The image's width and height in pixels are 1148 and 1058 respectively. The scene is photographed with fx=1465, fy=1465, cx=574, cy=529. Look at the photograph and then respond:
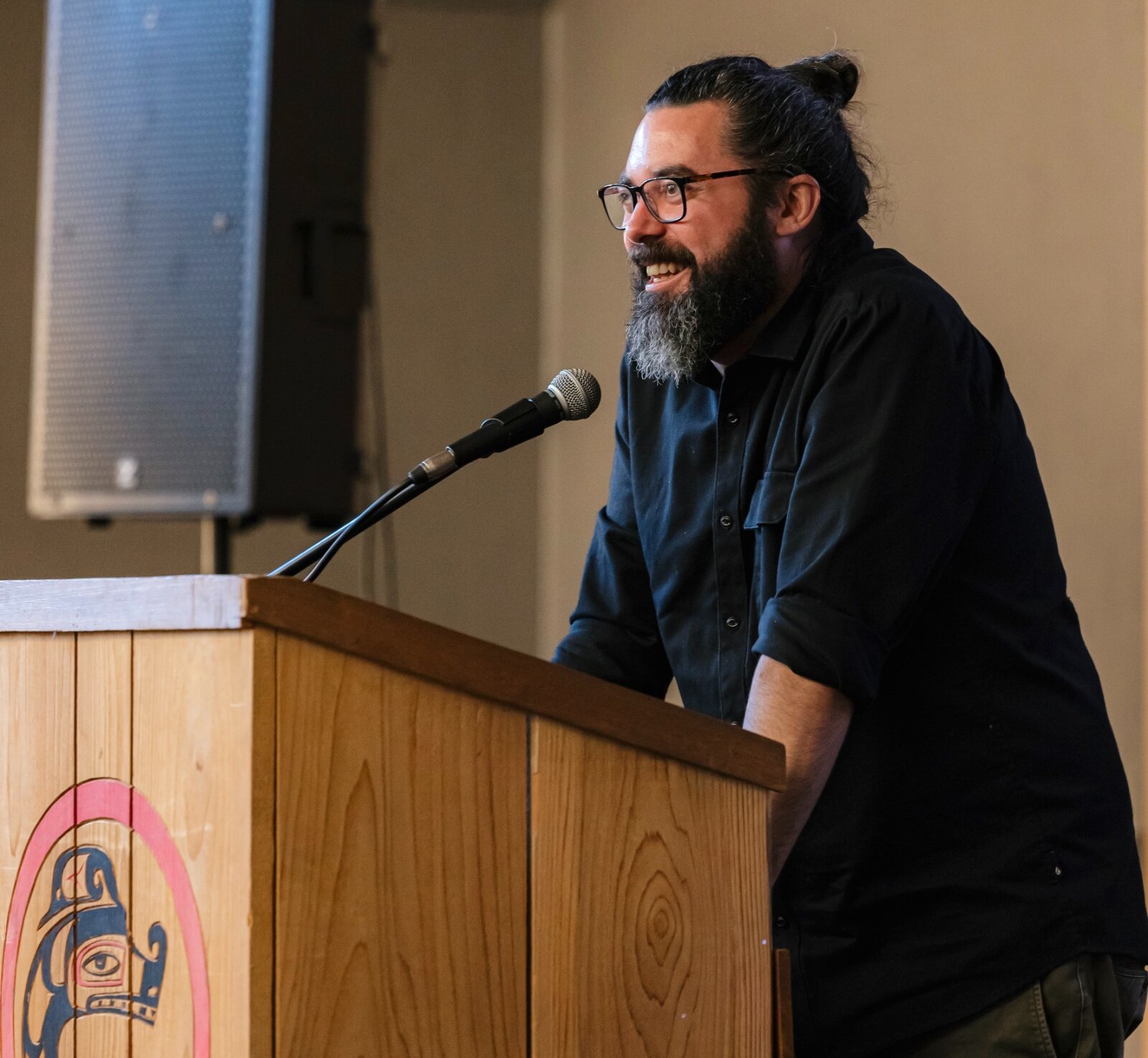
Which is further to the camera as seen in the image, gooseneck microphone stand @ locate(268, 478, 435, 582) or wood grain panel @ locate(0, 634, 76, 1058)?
gooseneck microphone stand @ locate(268, 478, 435, 582)

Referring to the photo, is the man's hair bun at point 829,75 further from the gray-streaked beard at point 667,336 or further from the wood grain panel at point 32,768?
the wood grain panel at point 32,768

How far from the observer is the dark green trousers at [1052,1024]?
4.21 ft

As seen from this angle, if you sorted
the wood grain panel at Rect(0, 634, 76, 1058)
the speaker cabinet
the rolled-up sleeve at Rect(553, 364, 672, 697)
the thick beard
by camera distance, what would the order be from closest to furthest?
the wood grain panel at Rect(0, 634, 76, 1058), the thick beard, the rolled-up sleeve at Rect(553, 364, 672, 697), the speaker cabinet

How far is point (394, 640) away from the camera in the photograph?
3.00 feet

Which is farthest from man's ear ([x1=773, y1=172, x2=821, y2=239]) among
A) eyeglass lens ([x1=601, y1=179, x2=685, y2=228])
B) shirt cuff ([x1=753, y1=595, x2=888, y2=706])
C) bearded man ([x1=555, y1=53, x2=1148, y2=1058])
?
shirt cuff ([x1=753, y1=595, x2=888, y2=706])

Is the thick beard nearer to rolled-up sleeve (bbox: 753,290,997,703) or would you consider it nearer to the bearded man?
the bearded man

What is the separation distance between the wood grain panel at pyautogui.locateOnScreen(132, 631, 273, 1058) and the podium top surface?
0.02 metres

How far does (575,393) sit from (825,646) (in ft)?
1.18

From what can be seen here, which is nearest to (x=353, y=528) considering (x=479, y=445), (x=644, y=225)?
(x=479, y=445)

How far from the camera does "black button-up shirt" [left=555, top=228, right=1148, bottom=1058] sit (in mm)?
1261

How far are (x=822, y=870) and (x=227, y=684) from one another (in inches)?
26.7

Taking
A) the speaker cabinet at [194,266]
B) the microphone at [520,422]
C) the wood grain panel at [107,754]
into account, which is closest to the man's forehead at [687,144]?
the microphone at [520,422]

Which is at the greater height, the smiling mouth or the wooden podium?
the smiling mouth

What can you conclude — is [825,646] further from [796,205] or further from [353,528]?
[796,205]
